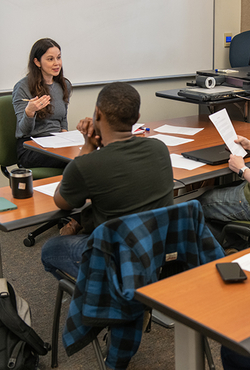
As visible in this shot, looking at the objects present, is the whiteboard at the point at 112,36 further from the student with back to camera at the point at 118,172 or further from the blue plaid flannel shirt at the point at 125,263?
the blue plaid flannel shirt at the point at 125,263

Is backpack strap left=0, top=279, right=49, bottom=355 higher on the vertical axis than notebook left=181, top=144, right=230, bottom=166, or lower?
lower

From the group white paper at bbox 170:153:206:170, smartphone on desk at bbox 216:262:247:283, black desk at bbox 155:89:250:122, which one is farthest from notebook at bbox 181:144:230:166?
smartphone on desk at bbox 216:262:247:283

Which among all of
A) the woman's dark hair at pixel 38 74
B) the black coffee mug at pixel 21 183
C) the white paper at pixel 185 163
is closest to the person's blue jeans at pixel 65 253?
the black coffee mug at pixel 21 183

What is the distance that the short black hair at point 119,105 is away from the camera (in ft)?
4.93

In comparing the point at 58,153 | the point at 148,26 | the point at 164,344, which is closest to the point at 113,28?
the point at 148,26

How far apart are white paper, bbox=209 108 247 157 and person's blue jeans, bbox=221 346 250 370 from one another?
1156mm

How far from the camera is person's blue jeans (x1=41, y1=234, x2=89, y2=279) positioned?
5.37 ft

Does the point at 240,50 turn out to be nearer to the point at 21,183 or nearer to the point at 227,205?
the point at 227,205

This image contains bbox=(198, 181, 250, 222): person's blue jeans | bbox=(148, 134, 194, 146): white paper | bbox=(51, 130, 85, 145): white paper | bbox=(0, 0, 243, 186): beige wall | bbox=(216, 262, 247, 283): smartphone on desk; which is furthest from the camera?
bbox=(0, 0, 243, 186): beige wall

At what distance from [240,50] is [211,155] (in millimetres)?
2658

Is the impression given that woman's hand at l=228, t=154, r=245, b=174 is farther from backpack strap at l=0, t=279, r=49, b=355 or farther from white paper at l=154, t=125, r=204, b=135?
backpack strap at l=0, t=279, r=49, b=355

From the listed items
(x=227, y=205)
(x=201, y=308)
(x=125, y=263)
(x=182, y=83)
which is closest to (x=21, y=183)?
(x=125, y=263)

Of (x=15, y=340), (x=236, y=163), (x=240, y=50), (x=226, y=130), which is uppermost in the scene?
(x=240, y=50)

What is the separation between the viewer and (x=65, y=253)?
167 centimetres
